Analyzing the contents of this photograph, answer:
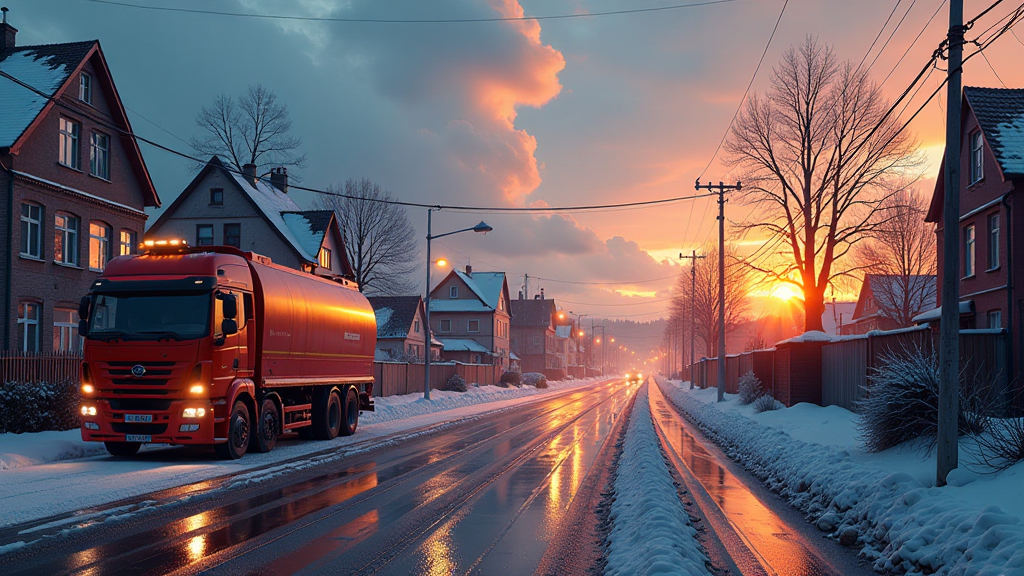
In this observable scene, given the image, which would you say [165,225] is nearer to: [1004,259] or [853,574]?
[1004,259]

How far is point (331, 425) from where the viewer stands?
776 inches

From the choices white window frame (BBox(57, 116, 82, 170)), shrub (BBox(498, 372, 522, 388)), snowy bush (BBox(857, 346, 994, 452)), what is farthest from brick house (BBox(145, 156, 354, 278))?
snowy bush (BBox(857, 346, 994, 452))

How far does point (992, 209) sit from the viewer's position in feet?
84.6

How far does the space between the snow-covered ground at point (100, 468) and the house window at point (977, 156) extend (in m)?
21.8

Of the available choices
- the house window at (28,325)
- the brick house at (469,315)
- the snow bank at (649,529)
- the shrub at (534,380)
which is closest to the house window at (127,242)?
the house window at (28,325)

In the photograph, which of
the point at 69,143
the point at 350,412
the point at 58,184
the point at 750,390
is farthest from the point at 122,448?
the point at 750,390

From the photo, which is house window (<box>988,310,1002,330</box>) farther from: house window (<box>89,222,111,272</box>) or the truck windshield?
house window (<box>89,222,111,272</box>)

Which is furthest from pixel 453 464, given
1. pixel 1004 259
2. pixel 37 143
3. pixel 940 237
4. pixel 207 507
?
pixel 940 237

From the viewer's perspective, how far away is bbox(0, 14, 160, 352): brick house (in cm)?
2317

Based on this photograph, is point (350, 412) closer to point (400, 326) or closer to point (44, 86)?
point (44, 86)

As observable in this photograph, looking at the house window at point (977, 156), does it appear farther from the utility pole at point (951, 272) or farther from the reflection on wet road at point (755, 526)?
the utility pole at point (951, 272)

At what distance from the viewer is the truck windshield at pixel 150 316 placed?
13.9 meters

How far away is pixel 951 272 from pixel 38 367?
17411 millimetres

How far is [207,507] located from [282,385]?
6913 millimetres
